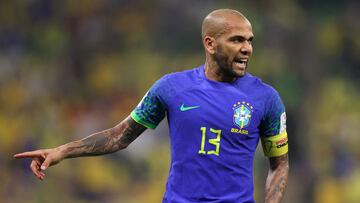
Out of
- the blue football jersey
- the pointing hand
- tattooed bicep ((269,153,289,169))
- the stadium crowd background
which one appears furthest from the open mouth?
the stadium crowd background

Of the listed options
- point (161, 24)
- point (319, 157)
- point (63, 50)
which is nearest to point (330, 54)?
point (319, 157)

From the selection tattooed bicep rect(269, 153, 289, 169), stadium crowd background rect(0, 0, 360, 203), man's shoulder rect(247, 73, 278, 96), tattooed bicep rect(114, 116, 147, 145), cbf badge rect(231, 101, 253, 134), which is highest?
man's shoulder rect(247, 73, 278, 96)

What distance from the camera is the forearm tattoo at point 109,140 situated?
5102mm

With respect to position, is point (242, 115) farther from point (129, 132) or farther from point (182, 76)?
point (129, 132)

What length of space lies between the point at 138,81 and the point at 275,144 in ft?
20.6

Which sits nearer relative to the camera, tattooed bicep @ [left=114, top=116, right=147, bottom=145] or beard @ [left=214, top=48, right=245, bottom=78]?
beard @ [left=214, top=48, right=245, bottom=78]

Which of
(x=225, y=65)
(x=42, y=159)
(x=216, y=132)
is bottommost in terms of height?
(x=42, y=159)

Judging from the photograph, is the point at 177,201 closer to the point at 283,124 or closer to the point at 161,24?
the point at 283,124

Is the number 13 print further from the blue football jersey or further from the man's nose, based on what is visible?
the man's nose

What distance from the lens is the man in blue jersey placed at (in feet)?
15.6

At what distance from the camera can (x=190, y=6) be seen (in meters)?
11.1

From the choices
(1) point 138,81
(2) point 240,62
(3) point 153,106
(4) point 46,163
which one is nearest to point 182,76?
(3) point 153,106

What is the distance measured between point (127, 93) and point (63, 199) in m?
1.68

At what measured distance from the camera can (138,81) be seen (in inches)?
437
